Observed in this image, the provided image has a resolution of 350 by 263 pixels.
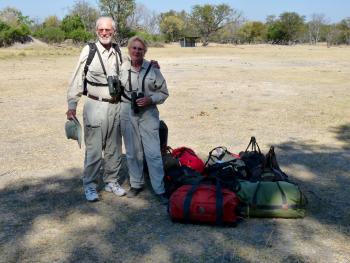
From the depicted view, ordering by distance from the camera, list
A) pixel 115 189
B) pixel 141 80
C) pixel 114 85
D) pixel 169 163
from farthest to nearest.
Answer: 1. pixel 169 163
2. pixel 115 189
3. pixel 141 80
4. pixel 114 85

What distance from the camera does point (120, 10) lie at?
66500mm

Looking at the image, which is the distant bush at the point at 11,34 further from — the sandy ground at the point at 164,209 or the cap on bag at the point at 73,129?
the cap on bag at the point at 73,129

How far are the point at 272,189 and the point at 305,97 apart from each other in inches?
347

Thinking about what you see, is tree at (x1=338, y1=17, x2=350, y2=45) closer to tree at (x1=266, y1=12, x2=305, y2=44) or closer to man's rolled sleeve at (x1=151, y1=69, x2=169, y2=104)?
tree at (x1=266, y1=12, x2=305, y2=44)

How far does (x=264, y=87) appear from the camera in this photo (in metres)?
14.9

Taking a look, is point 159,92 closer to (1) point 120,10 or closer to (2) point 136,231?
(2) point 136,231

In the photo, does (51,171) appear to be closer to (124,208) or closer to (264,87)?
(124,208)

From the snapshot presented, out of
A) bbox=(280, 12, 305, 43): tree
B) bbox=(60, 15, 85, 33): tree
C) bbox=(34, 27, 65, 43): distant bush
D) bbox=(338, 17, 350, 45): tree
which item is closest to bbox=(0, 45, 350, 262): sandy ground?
bbox=(34, 27, 65, 43): distant bush

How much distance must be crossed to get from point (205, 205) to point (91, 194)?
1416 mm

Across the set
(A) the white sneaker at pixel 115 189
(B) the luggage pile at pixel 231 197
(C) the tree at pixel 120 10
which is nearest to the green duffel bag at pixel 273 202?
(B) the luggage pile at pixel 231 197

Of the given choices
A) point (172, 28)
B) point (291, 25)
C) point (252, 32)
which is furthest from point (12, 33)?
point (252, 32)

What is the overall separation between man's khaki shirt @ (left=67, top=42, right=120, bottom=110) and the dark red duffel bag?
4.29 feet

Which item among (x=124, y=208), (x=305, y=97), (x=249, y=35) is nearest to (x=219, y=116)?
(x=305, y=97)

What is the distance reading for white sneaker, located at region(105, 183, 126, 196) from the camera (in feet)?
16.7
